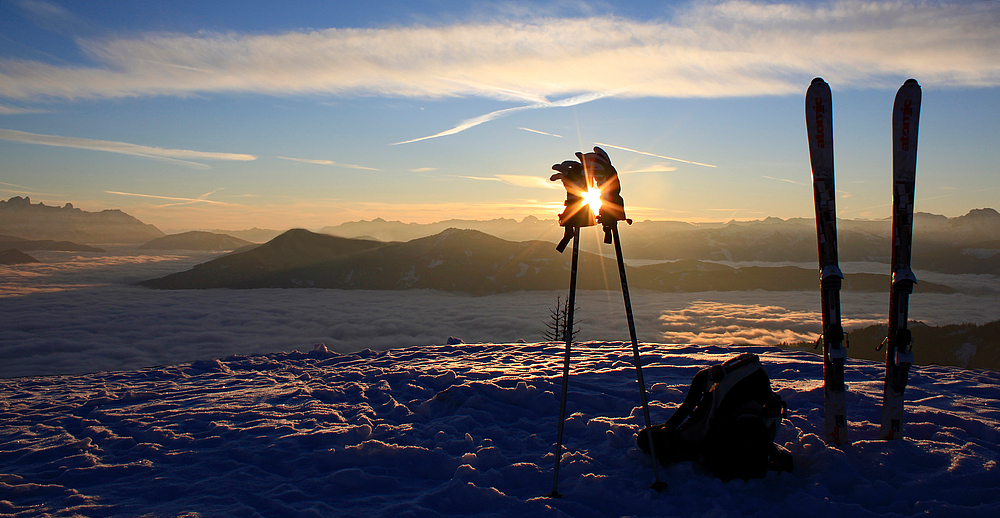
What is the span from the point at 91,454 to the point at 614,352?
445 inches

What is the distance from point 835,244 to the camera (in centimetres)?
545

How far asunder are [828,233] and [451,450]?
18.0 feet

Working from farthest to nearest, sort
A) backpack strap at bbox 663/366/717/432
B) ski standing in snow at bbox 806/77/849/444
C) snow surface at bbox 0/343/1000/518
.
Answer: ski standing in snow at bbox 806/77/849/444 < backpack strap at bbox 663/366/717/432 < snow surface at bbox 0/343/1000/518

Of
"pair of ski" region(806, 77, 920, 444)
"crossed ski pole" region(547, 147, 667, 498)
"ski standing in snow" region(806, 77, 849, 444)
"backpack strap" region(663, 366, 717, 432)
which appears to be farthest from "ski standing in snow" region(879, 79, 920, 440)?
"crossed ski pole" region(547, 147, 667, 498)

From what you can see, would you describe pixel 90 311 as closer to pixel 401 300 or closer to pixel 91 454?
pixel 401 300

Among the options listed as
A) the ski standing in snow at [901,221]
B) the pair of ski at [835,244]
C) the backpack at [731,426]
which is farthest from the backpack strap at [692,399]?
the ski standing in snow at [901,221]

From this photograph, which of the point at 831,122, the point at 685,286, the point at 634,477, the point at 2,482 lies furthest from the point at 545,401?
the point at 685,286

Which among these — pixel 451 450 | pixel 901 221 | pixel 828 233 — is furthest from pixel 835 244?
pixel 451 450

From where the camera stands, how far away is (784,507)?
14.8 ft

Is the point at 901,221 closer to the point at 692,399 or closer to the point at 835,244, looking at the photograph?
the point at 835,244

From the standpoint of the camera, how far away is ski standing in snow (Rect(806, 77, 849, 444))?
5559mm

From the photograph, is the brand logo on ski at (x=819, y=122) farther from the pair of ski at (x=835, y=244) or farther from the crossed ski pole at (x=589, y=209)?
the crossed ski pole at (x=589, y=209)

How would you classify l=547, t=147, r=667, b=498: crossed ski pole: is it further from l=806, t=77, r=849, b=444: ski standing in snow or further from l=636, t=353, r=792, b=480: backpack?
l=806, t=77, r=849, b=444: ski standing in snow

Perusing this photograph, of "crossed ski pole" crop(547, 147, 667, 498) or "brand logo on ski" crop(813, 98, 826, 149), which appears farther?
"brand logo on ski" crop(813, 98, 826, 149)
